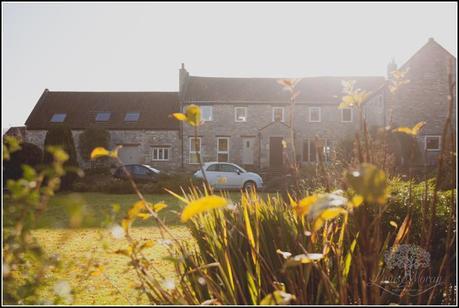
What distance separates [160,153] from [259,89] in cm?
801

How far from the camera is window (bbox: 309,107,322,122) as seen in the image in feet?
90.9

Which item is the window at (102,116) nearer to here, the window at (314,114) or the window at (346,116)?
the window at (314,114)

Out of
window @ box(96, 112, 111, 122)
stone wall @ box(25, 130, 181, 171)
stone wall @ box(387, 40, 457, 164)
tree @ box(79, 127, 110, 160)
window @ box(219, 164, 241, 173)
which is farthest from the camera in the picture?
window @ box(96, 112, 111, 122)

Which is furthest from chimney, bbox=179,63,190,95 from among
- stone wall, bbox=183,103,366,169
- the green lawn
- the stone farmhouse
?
the green lawn

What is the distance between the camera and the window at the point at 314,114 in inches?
1091

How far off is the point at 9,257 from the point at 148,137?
26645 mm

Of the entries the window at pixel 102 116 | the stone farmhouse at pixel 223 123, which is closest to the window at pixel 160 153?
the stone farmhouse at pixel 223 123

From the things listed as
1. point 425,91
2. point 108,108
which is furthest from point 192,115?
point 108,108

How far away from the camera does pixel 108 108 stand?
29094mm

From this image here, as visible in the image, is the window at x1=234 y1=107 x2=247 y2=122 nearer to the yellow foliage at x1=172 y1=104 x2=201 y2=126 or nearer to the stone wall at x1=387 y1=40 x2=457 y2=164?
the stone wall at x1=387 y1=40 x2=457 y2=164

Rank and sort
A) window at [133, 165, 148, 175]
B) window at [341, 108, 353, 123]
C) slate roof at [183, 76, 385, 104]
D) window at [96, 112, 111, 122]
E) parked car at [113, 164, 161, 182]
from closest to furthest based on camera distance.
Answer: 1. parked car at [113, 164, 161, 182]
2. window at [133, 165, 148, 175]
3. slate roof at [183, 76, 385, 104]
4. window at [341, 108, 353, 123]
5. window at [96, 112, 111, 122]

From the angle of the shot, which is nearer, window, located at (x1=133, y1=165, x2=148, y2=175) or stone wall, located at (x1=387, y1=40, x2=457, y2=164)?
window, located at (x1=133, y1=165, x2=148, y2=175)

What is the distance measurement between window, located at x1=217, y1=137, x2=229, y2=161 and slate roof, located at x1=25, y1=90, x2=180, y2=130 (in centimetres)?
305

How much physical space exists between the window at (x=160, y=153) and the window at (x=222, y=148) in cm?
347
